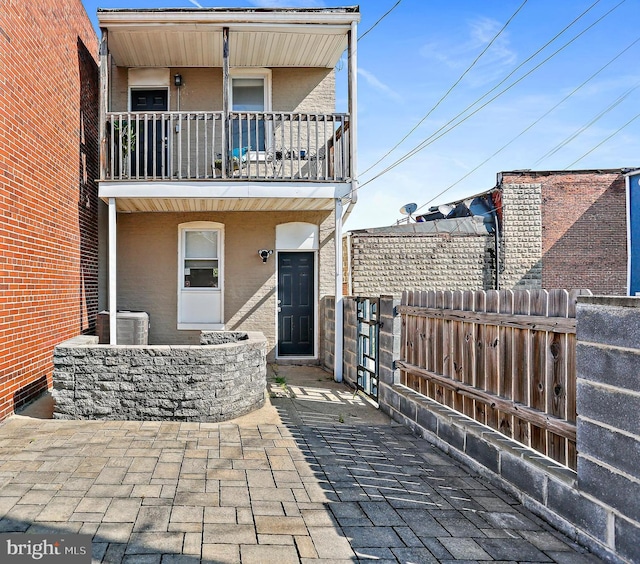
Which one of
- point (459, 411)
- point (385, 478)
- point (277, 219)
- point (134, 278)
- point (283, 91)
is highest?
point (283, 91)

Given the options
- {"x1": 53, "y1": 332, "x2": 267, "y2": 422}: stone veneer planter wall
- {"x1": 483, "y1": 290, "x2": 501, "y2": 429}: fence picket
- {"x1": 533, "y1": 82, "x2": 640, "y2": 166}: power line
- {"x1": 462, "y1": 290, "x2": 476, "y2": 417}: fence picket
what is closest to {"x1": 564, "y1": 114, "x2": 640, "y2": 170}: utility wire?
{"x1": 533, "y1": 82, "x2": 640, "y2": 166}: power line

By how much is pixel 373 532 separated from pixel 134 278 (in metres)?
7.84

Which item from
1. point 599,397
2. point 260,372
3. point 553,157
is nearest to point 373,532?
point 599,397

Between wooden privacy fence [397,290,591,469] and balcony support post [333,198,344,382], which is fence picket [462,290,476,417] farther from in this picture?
balcony support post [333,198,344,382]

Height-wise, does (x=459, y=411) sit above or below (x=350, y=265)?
below

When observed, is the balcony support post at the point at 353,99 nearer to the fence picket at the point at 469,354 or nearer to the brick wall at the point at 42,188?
the fence picket at the point at 469,354

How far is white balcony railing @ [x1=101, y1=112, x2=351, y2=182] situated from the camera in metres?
8.23

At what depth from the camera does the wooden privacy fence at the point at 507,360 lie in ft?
11.3

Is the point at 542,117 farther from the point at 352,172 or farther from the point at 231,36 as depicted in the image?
the point at 231,36

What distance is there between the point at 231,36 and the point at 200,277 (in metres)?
4.36

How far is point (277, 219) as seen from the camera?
32.5ft

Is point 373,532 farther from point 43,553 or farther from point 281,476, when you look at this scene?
point 43,553

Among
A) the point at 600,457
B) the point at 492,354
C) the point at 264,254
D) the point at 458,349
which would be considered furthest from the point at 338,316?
the point at 600,457

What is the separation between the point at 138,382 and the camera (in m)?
5.68
